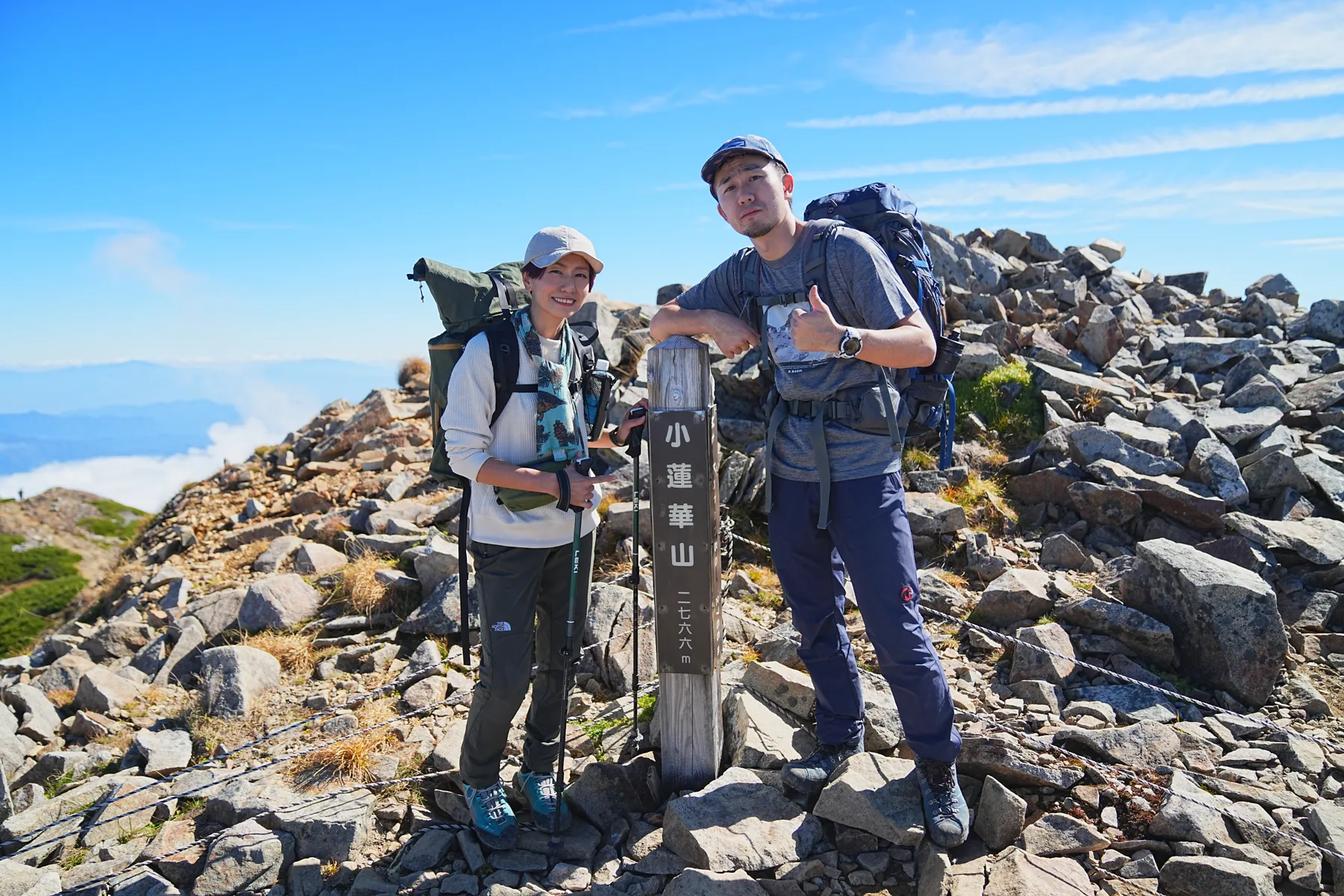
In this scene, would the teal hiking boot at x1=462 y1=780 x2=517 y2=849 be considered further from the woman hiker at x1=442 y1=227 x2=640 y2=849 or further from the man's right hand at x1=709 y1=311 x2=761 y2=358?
the man's right hand at x1=709 y1=311 x2=761 y2=358

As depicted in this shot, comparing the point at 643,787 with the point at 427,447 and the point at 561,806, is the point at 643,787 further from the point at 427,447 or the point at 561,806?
the point at 427,447

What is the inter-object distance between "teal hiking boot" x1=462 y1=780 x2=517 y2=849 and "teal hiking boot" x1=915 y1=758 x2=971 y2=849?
7.89ft

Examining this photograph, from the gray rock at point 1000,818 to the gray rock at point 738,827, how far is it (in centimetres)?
90

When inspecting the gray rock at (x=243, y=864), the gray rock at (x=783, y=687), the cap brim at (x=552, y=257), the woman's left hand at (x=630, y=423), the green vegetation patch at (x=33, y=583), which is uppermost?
the cap brim at (x=552, y=257)

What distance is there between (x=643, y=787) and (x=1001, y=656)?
3528 millimetres

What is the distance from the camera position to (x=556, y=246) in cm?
463

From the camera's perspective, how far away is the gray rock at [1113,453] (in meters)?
10.3

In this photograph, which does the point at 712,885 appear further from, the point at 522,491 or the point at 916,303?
the point at 916,303

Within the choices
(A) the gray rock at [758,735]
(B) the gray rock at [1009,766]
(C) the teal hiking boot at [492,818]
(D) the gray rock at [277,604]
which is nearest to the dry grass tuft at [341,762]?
(C) the teal hiking boot at [492,818]

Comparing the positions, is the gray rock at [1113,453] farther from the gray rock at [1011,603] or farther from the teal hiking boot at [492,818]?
the teal hiking boot at [492,818]

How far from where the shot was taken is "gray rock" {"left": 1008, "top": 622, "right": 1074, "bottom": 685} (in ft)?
22.4

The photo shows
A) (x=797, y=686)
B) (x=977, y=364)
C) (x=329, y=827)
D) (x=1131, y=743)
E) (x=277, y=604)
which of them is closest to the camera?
(x=329, y=827)

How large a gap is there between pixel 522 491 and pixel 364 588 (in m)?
5.34

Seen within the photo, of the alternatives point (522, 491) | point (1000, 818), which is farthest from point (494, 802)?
point (1000, 818)
